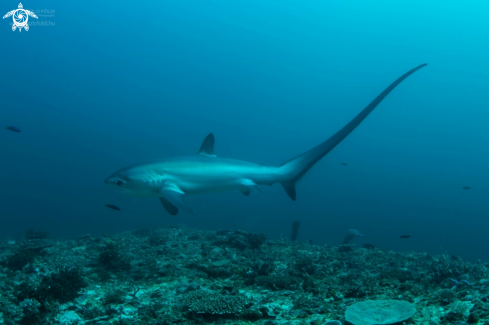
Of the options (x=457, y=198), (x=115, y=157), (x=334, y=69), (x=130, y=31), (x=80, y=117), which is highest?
(x=130, y=31)

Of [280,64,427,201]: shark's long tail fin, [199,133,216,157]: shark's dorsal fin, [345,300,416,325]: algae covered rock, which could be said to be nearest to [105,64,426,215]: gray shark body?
[280,64,427,201]: shark's long tail fin

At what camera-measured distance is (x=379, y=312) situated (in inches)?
156

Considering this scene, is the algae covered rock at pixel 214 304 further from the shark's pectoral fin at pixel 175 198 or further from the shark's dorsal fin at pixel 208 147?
the shark's dorsal fin at pixel 208 147

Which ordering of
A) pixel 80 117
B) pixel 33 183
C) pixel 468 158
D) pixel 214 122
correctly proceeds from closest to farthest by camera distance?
1. pixel 33 183
2. pixel 468 158
3. pixel 80 117
4. pixel 214 122

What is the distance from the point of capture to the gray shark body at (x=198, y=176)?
21.8ft

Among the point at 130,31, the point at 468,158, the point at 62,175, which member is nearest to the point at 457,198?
the point at 468,158

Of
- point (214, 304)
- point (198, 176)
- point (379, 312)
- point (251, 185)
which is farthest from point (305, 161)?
point (214, 304)

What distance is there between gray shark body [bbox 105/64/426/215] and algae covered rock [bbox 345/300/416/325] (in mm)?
3171

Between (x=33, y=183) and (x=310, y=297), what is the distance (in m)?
A: 123

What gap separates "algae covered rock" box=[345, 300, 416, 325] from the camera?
3664 mm

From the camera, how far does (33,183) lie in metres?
101

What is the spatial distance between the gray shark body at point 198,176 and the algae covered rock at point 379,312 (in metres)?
3.17

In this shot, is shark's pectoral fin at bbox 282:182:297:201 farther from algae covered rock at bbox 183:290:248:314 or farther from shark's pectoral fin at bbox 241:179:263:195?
algae covered rock at bbox 183:290:248:314

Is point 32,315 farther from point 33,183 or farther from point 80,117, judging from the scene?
point 80,117
